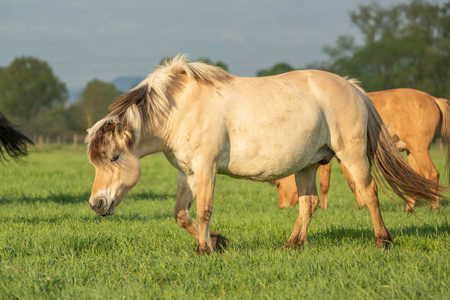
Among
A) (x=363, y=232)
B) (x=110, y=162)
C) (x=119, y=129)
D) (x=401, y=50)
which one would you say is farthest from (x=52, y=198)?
(x=401, y=50)

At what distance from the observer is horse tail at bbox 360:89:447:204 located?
18.4ft

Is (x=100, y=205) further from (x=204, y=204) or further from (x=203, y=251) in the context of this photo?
(x=203, y=251)

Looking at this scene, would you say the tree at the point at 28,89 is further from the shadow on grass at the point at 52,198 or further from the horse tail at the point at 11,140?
the horse tail at the point at 11,140

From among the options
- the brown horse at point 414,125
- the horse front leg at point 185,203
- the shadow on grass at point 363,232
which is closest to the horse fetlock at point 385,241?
the shadow on grass at point 363,232

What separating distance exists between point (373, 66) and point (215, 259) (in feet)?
166

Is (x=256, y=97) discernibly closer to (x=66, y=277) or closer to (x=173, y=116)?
(x=173, y=116)

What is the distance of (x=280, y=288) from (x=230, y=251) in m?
1.45

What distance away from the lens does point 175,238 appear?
5703mm

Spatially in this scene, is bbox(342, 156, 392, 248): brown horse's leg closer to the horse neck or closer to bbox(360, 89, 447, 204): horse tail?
bbox(360, 89, 447, 204): horse tail

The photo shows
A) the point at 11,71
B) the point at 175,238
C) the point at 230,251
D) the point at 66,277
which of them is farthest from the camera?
the point at 11,71

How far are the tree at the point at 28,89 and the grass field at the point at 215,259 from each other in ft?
222

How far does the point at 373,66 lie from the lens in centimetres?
5106

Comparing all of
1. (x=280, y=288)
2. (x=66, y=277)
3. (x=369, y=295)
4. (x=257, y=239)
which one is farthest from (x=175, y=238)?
(x=369, y=295)

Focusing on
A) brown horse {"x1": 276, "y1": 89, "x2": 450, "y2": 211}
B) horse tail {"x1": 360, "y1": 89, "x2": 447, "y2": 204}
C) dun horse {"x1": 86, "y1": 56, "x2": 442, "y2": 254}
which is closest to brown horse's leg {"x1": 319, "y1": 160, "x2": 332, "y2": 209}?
brown horse {"x1": 276, "y1": 89, "x2": 450, "y2": 211}
